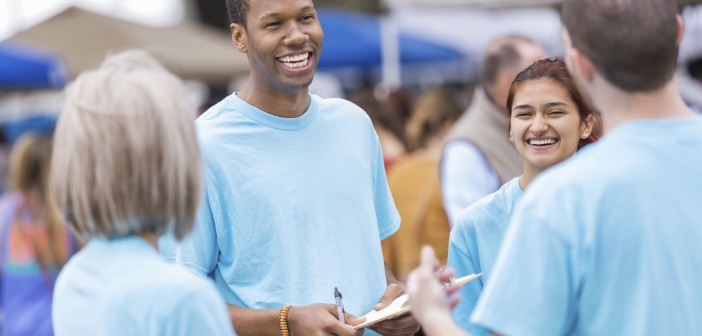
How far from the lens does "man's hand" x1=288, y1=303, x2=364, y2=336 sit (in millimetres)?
3072

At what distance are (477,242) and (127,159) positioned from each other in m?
1.33

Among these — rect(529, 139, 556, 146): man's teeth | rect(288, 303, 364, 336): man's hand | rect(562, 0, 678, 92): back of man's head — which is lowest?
rect(288, 303, 364, 336): man's hand

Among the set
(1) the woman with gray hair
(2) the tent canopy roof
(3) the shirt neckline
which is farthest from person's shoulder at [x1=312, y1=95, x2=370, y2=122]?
(2) the tent canopy roof

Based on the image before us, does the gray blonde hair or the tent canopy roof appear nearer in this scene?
the gray blonde hair

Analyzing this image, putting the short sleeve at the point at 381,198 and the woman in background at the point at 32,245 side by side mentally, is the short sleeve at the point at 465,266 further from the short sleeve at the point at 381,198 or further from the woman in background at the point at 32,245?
the woman in background at the point at 32,245

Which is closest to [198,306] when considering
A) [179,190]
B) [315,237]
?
[179,190]

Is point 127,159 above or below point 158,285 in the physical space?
above

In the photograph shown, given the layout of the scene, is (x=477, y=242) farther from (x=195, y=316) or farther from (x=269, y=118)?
(x=195, y=316)

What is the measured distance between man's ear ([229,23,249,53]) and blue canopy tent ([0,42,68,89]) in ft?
24.6

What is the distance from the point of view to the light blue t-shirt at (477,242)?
3207mm

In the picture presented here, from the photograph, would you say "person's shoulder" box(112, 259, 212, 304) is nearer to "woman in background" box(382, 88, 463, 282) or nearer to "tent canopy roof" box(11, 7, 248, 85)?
"woman in background" box(382, 88, 463, 282)

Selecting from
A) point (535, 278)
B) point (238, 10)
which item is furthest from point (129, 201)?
point (238, 10)

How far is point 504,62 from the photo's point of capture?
5.58 meters

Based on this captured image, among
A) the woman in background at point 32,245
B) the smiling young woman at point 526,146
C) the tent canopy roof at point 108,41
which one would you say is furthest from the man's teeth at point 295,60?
the tent canopy roof at point 108,41
